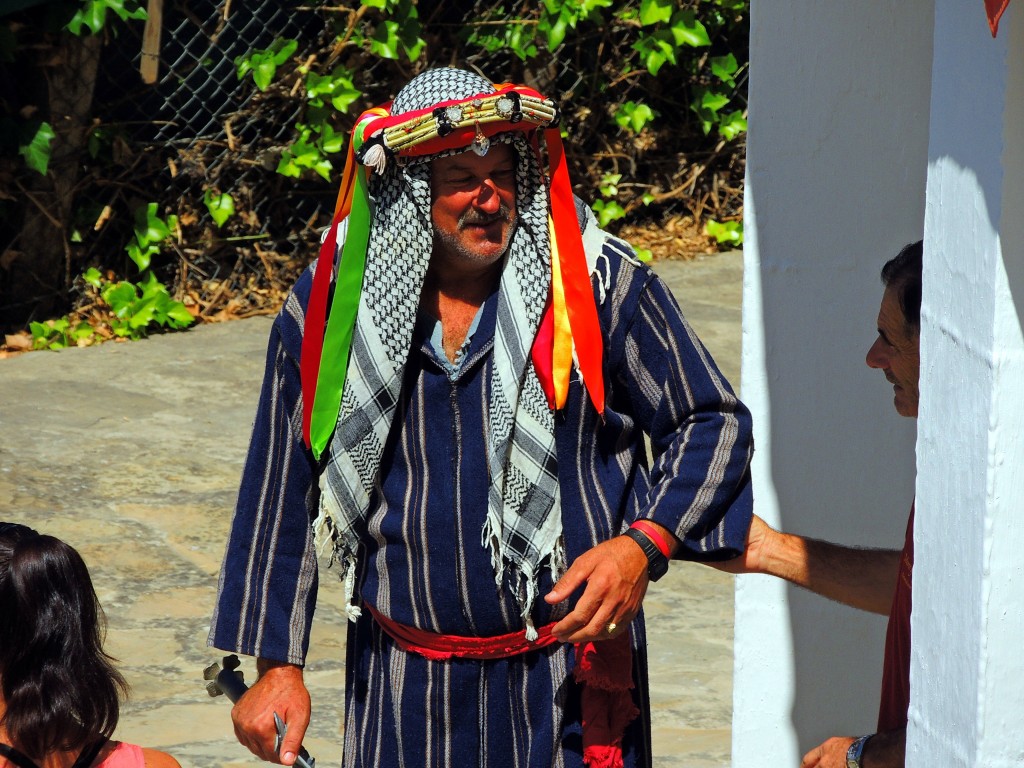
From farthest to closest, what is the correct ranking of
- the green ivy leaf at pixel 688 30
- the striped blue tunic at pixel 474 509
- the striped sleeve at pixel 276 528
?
the green ivy leaf at pixel 688 30, the striped sleeve at pixel 276 528, the striped blue tunic at pixel 474 509

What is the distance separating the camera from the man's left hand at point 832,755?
2.38 metres

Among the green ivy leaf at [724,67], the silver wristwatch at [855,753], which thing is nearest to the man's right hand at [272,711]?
the silver wristwatch at [855,753]

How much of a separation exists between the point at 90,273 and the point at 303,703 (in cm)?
490

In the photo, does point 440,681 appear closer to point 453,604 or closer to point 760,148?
point 453,604

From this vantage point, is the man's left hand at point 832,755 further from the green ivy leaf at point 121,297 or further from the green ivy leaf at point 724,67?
the green ivy leaf at point 724,67

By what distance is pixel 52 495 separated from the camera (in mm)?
5328

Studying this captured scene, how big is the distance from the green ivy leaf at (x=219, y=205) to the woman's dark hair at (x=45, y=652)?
209 inches

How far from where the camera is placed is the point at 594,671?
261 centimetres

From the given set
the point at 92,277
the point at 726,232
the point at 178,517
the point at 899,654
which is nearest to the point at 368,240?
the point at 899,654

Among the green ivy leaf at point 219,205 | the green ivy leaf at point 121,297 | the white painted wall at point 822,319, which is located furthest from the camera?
the green ivy leaf at point 219,205

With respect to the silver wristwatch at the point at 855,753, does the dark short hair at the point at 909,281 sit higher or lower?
higher

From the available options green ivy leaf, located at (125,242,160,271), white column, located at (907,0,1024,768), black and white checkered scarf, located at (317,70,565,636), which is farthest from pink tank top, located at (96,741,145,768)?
green ivy leaf, located at (125,242,160,271)

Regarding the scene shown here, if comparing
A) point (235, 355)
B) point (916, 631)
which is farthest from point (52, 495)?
point (916, 631)

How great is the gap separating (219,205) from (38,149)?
974 mm
